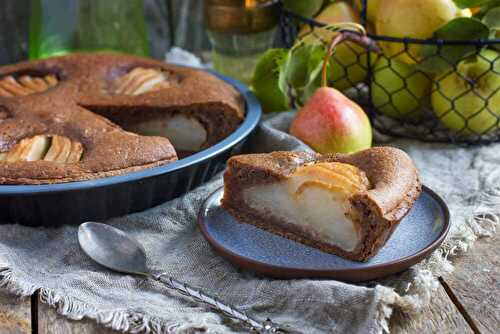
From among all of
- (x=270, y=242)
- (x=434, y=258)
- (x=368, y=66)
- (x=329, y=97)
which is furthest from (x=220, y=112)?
(x=434, y=258)

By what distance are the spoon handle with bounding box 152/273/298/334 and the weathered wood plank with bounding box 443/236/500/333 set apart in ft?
1.07

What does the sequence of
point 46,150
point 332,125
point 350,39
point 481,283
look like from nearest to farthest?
point 481,283
point 46,150
point 332,125
point 350,39

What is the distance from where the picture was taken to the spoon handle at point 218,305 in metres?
1.18

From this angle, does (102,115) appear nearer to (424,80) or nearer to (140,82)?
(140,82)

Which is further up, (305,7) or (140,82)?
(305,7)

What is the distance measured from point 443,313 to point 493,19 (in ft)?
2.70

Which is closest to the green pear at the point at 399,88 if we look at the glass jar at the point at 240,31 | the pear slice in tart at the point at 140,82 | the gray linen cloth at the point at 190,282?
the gray linen cloth at the point at 190,282

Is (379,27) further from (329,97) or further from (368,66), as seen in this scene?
(329,97)

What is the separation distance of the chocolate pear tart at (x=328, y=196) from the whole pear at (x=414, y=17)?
18.4 inches

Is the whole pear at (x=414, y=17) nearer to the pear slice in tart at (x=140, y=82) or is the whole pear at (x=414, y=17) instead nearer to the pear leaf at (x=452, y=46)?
the pear leaf at (x=452, y=46)

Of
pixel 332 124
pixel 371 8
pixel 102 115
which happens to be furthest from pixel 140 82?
pixel 371 8

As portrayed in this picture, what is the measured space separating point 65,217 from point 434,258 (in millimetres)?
730

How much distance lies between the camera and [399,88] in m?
1.93

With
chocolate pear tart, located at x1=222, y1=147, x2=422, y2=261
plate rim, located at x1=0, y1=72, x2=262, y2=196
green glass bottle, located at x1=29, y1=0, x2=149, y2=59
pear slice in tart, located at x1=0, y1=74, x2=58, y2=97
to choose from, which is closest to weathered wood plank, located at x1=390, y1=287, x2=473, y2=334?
chocolate pear tart, located at x1=222, y1=147, x2=422, y2=261
